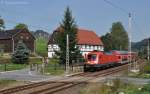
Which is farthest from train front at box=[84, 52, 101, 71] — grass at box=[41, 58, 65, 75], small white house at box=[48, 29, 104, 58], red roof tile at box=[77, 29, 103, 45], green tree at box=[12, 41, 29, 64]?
red roof tile at box=[77, 29, 103, 45]

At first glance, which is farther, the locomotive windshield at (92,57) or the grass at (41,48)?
the grass at (41,48)

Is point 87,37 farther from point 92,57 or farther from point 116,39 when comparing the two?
point 92,57

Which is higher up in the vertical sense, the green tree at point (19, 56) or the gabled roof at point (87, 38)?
the gabled roof at point (87, 38)

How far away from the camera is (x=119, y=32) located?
150625 mm

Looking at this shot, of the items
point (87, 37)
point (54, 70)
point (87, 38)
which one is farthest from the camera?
point (87, 37)

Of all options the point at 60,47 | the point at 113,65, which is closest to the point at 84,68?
the point at 60,47

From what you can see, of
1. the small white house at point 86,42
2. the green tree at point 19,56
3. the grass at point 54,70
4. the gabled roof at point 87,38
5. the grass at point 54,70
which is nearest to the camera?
the grass at point 54,70

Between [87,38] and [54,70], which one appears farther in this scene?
[87,38]

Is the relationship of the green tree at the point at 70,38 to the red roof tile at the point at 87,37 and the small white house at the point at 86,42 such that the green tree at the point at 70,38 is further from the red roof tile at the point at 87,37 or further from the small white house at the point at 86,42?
the red roof tile at the point at 87,37

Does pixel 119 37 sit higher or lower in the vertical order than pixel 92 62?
higher

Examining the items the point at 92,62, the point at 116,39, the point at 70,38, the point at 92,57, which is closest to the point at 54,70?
the point at 92,62

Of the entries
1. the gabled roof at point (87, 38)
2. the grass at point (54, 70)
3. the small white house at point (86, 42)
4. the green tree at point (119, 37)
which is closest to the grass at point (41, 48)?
the small white house at point (86, 42)

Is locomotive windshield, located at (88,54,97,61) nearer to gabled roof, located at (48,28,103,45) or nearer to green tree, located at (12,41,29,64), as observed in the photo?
green tree, located at (12,41,29,64)

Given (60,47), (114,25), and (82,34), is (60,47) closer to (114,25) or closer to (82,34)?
(82,34)
